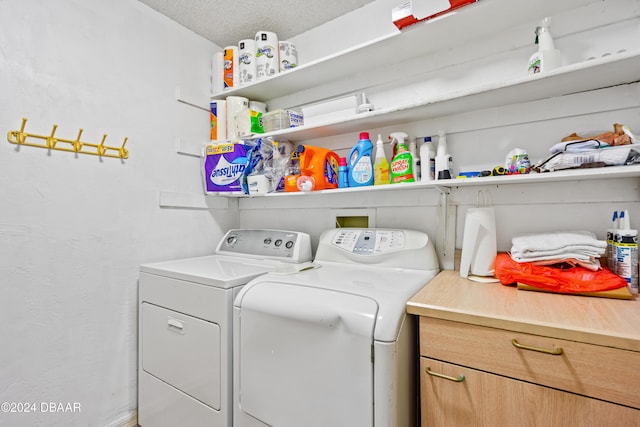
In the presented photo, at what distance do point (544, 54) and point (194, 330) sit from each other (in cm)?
190

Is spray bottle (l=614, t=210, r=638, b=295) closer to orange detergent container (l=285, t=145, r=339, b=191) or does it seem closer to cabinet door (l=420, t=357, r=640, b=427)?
cabinet door (l=420, t=357, r=640, b=427)

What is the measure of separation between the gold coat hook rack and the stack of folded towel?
2.09m

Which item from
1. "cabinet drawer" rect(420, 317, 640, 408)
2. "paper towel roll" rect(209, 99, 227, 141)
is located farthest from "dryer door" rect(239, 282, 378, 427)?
"paper towel roll" rect(209, 99, 227, 141)

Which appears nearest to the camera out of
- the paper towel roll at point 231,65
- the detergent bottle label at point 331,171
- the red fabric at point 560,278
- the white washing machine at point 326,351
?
the white washing machine at point 326,351

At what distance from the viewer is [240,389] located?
1.22m

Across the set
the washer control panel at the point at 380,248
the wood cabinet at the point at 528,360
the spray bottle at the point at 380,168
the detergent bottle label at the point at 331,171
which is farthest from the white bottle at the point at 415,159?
the wood cabinet at the point at 528,360

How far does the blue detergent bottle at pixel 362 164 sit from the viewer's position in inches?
63.0

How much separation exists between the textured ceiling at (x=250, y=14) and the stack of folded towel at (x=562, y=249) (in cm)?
164

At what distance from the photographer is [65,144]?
4.99 feet

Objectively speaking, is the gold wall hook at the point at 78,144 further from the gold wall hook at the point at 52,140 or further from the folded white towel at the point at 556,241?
the folded white towel at the point at 556,241

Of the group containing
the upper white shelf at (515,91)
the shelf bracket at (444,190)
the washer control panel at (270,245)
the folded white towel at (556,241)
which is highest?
the upper white shelf at (515,91)

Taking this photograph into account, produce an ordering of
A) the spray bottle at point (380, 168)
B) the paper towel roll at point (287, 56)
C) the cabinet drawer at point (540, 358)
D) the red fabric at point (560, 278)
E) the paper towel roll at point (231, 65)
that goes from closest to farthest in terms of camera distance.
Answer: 1. the cabinet drawer at point (540, 358)
2. the red fabric at point (560, 278)
3. the spray bottle at point (380, 168)
4. the paper towel roll at point (287, 56)
5. the paper towel roll at point (231, 65)

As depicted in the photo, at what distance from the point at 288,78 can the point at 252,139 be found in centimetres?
45

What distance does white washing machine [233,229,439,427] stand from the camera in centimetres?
92
